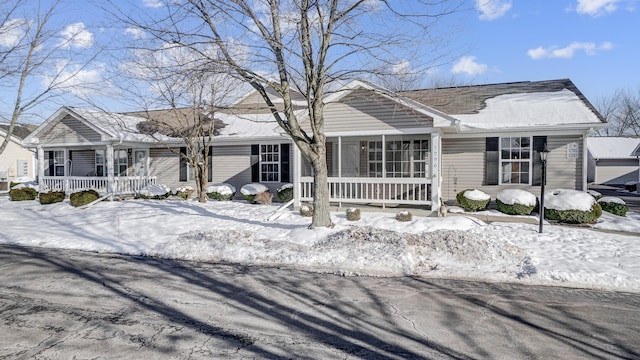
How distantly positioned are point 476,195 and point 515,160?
2.01 meters

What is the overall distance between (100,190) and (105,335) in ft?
52.5

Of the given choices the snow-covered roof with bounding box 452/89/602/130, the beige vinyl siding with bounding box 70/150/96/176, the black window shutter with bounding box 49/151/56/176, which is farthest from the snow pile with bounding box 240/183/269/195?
the black window shutter with bounding box 49/151/56/176

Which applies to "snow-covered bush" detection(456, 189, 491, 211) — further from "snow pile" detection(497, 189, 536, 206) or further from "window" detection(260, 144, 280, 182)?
"window" detection(260, 144, 280, 182)

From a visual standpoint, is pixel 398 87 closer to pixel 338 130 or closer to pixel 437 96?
pixel 338 130

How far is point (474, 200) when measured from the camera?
1262 centimetres

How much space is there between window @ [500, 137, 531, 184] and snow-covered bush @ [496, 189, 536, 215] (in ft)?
3.63

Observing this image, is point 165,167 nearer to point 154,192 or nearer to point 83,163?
point 154,192

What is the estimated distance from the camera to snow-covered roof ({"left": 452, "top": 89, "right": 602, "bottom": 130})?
493 inches

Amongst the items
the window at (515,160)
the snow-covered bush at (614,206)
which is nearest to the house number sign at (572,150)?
the window at (515,160)

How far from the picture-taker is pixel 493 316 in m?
4.89

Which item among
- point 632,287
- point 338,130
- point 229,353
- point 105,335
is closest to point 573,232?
point 632,287

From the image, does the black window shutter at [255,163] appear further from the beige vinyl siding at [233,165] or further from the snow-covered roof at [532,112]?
the snow-covered roof at [532,112]

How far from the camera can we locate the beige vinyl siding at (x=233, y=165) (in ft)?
56.7

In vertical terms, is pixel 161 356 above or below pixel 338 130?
below
